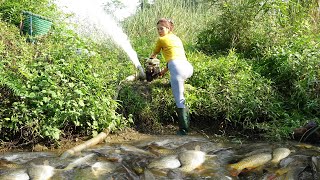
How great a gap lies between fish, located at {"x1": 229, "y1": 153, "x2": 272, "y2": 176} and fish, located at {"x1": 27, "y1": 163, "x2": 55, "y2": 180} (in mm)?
1896

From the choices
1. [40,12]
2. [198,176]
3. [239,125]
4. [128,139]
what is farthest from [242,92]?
[40,12]

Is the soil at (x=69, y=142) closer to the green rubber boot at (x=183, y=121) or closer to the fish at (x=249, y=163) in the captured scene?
the green rubber boot at (x=183, y=121)

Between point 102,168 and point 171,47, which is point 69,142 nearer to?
point 102,168

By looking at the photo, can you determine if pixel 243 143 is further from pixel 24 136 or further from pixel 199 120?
pixel 24 136

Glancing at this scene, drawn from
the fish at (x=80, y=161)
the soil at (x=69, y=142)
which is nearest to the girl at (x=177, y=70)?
the soil at (x=69, y=142)

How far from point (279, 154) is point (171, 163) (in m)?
1.28

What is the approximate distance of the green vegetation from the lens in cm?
483

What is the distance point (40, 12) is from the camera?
24.0ft

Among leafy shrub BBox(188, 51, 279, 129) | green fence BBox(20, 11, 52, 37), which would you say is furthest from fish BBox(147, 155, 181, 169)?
green fence BBox(20, 11, 52, 37)

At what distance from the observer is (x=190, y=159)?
4219 mm

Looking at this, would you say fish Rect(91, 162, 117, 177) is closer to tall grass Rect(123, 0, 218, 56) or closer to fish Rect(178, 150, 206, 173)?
fish Rect(178, 150, 206, 173)

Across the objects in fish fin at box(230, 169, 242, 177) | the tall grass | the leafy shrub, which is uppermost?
the tall grass

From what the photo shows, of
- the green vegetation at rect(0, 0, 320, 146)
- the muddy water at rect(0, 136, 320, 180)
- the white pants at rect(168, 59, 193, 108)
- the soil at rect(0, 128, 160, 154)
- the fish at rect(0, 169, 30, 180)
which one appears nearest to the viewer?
the fish at rect(0, 169, 30, 180)

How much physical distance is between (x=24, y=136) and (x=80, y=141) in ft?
2.33
